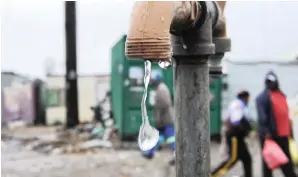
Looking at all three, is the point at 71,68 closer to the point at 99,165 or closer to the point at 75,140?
the point at 75,140

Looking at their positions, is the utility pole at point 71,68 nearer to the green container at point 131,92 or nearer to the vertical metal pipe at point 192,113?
the green container at point 131,92

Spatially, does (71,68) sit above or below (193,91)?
above

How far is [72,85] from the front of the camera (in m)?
14.1

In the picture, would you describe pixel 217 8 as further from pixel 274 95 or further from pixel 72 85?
pixel 72 85

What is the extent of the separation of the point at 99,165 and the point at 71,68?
232 inches

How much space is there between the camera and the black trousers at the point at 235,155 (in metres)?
6.64

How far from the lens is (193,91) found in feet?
8.68

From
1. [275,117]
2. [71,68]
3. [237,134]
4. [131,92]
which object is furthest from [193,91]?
[71,68]

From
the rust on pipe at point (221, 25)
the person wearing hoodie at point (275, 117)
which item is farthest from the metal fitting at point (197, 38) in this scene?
the person wearing hoodie at point (275, 117)

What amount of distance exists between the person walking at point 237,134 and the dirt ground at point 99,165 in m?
0.18

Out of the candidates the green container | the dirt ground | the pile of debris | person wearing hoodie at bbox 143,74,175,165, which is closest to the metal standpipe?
the dirt ground

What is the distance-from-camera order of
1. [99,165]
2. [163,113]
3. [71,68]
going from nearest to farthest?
[163,113] < [99,165] < [71,68]

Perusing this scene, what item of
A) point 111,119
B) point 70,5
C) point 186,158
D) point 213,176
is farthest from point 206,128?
point 70,5

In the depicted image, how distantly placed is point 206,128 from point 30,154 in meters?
8.18
